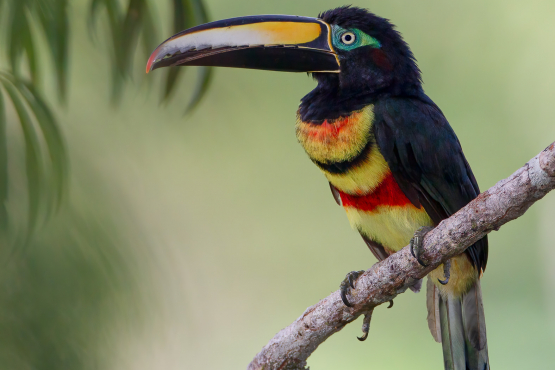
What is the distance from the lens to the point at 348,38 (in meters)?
2.39

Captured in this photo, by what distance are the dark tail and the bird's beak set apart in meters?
1.14

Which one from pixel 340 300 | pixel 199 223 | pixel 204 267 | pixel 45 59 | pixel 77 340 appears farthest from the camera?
pixel 199 223

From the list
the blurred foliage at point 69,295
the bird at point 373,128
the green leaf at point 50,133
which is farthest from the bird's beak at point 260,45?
the blurred foliage at point 69,295

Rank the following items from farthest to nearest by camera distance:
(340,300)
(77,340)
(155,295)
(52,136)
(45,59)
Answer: (45,59) → (155,295) → (77,340) → (52,136) → (340,300)

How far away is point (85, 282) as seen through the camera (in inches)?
110

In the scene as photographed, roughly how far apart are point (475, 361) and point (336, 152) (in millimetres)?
1086

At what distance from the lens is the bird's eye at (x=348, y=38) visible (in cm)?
239

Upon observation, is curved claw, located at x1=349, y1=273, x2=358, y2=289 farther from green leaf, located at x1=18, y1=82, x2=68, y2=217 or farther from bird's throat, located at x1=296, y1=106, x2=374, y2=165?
green leaf, located at x1=18, y1=82, x2=68, y2=217

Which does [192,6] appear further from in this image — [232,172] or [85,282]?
[232,172]

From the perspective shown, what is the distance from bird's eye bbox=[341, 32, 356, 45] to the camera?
2.39m

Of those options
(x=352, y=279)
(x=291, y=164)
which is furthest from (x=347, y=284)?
(x=291, y=164)

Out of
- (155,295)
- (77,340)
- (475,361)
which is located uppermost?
(155,295)

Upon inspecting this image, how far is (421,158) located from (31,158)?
172 cm

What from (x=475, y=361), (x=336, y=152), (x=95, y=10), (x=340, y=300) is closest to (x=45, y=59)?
(x=95, y=10)
